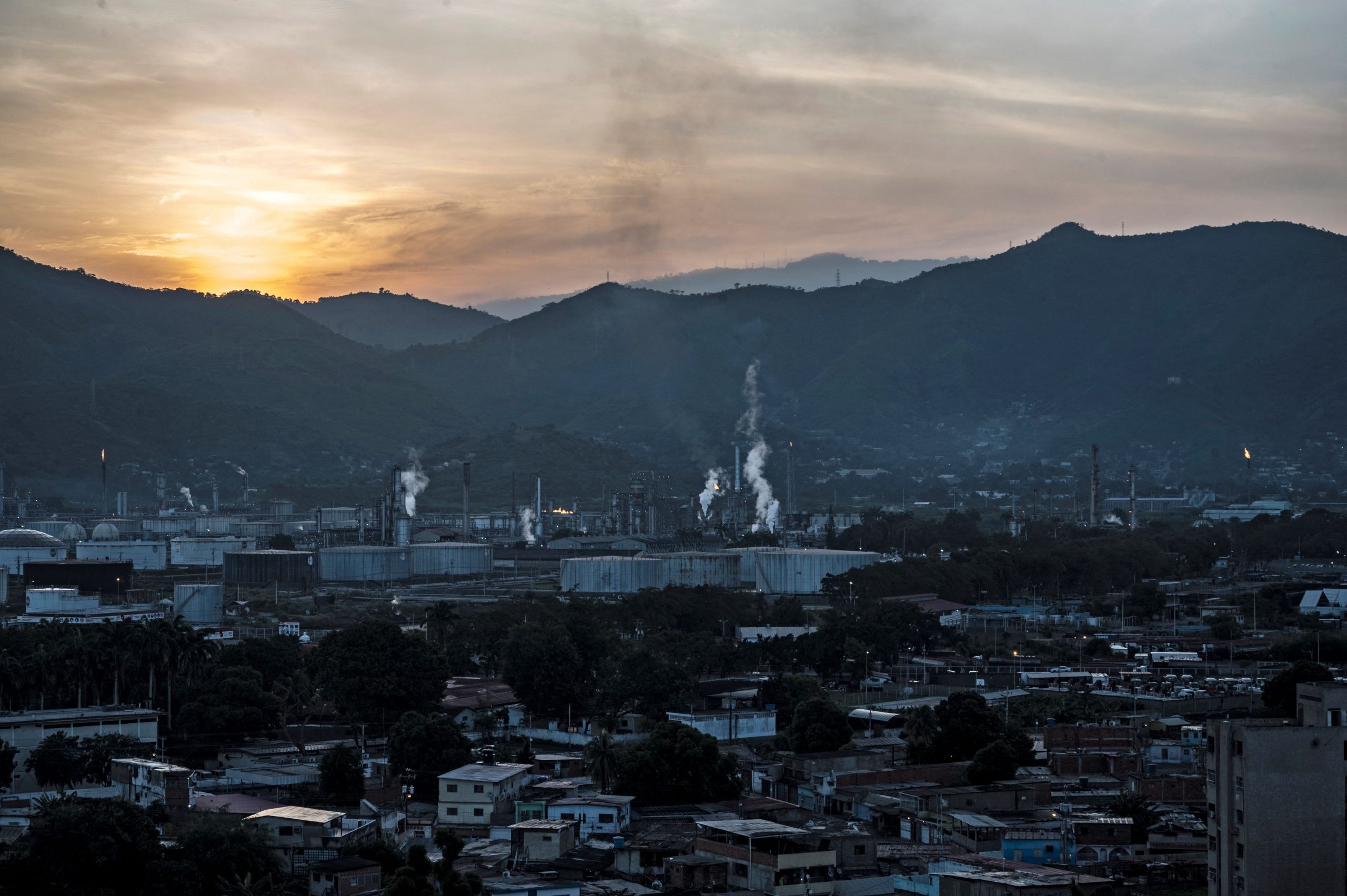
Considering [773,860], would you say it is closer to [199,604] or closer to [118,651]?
[118,651]

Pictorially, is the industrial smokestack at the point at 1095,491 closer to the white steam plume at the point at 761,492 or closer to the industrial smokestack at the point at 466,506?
the white steam plume at the point at 761,492

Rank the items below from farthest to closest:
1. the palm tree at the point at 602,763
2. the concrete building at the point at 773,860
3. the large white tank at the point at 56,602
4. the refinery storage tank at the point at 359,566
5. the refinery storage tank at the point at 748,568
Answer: the refinery storage tank at the point at 359,566 < the refinery storage tank at the point at 748,568 < the large white tank at the point at 56,602 < the palm tree at the point at 602,763 < the concrete building at the point at 773,860

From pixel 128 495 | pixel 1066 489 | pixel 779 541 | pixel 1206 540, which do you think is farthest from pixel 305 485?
pixel 1206 540

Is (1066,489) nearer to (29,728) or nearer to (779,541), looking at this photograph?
(779,541)

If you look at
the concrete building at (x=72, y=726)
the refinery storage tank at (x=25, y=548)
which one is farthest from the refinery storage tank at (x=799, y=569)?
the concrete building at (x=72, y=726)

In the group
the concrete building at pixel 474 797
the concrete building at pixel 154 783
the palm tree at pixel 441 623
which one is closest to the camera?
the concrete building at pixel 154 783

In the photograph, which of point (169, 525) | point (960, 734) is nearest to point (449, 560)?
point (169, 525)

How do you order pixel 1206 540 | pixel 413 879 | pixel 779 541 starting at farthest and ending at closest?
pixel 779 541 → pixel 1206 540 → pixel 413 879

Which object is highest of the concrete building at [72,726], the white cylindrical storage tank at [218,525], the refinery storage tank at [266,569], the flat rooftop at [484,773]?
the white cylindrical storage tank at [218,525]
